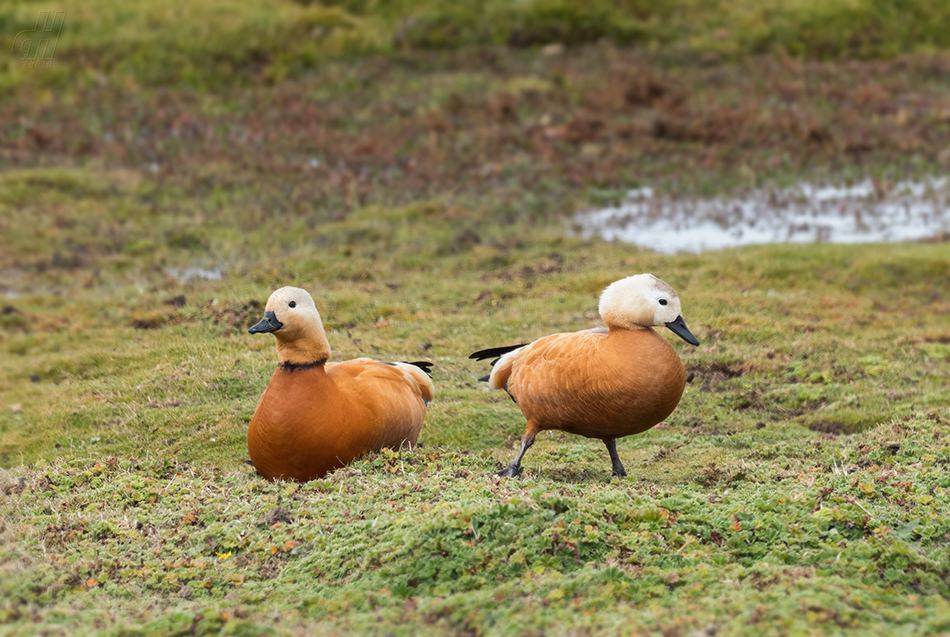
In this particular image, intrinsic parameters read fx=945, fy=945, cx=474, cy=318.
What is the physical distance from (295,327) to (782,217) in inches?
699

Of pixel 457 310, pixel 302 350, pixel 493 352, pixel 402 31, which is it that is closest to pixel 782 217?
pixel 457 310

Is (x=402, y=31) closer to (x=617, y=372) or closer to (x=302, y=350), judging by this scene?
(x=302, y=350)

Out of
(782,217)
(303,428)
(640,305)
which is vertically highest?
(640,305)

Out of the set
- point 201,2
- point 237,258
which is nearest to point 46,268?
point 237,258

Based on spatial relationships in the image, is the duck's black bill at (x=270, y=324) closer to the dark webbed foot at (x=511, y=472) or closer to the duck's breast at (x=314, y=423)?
the duck's breast at (x=314, y=423)

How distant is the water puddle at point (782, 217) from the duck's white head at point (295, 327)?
553 inches

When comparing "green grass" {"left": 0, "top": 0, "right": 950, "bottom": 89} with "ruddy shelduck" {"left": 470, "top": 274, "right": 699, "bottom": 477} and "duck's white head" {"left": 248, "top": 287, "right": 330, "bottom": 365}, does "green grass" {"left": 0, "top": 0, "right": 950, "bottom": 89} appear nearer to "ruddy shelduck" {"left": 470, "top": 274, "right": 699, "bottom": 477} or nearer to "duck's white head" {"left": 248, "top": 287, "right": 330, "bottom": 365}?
"duck's white head" {"left": 248, "top": 287, "right": 330, "bottom": 365}

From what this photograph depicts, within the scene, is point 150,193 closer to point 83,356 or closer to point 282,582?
point 83,356

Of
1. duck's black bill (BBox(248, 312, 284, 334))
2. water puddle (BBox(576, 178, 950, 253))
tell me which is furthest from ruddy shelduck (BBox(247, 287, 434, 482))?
water puddle (BBox(576, 178, 950, 253))

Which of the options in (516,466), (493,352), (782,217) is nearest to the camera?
(516,466)

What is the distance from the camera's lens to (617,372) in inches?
327

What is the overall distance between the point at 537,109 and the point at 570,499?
2565cm

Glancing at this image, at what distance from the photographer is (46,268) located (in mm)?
20531

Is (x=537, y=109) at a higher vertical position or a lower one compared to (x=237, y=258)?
higher
